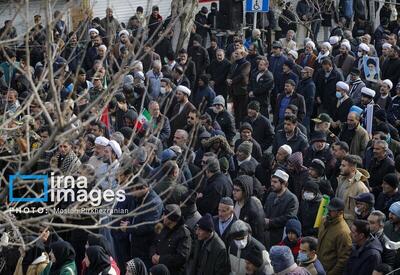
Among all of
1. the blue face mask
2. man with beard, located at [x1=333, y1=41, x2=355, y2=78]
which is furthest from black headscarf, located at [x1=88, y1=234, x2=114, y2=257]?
man with beard, located at [x1=333, y1=41, x2=355, y2=78]

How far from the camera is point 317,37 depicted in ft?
92.4

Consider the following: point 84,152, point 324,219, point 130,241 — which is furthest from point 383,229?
point 84,152

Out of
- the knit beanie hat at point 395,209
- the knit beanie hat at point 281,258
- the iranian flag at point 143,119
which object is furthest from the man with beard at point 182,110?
the knit beanie hat at point 281,258

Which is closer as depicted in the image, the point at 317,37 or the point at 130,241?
the point at 130,241

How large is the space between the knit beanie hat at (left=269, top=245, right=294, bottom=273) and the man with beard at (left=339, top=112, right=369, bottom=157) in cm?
501

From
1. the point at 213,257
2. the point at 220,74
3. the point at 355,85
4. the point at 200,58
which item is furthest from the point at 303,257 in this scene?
the point at 200,58

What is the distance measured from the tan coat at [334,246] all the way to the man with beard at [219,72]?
8.77 meters

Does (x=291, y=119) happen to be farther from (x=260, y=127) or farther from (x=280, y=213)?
(x=280, y=213)

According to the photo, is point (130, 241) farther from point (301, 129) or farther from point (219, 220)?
point (301, 129)

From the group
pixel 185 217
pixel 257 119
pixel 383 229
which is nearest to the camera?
pixel 383 229

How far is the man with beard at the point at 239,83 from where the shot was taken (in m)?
19.9

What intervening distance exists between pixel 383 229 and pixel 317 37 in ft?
54.3

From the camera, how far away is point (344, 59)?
2084cm

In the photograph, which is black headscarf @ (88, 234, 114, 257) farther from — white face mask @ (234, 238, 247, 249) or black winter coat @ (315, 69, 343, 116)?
black winter coat @ (315, 69, 343, 116)
